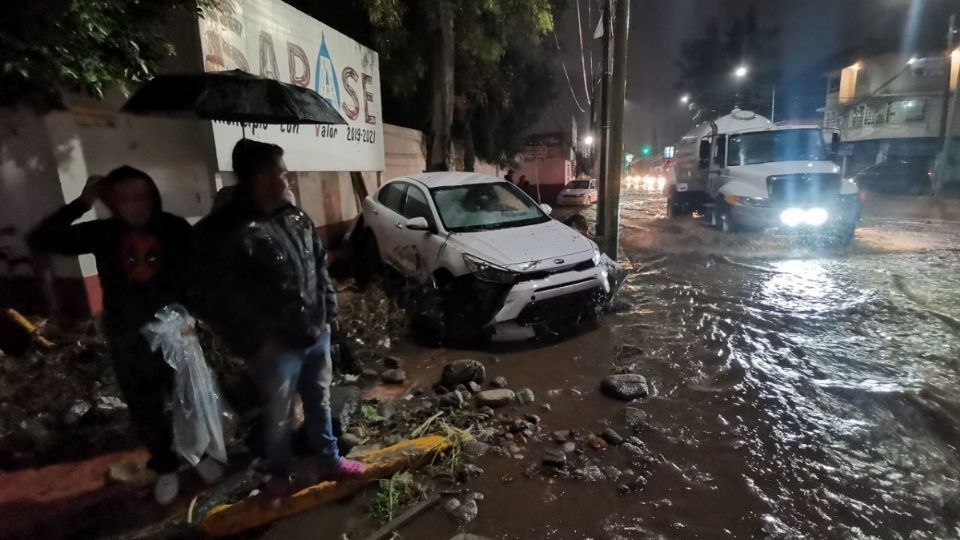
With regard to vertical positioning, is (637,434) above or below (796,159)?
below

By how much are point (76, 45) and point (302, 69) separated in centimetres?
365

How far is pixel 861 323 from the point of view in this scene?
5367 mm

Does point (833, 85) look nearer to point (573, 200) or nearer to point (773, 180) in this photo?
point (573, 200)

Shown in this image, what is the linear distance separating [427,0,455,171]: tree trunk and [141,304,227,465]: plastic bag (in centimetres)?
882

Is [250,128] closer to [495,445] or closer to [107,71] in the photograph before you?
[107,71]

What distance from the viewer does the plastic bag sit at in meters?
2.56

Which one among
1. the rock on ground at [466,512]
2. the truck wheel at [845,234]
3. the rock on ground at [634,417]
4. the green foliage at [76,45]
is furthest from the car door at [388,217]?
the truck wheel at [845,234]

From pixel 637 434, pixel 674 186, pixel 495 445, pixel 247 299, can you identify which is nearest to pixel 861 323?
pixel 637 434

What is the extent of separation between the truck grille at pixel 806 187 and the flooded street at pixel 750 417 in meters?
2.84

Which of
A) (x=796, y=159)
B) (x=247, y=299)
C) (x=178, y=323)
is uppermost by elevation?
(x=796, y=159)

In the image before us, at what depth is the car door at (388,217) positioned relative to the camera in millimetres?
6254

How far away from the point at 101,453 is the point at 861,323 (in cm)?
703

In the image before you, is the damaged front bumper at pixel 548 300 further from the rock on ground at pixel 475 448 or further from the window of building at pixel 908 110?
the window of building at pixel 908 110

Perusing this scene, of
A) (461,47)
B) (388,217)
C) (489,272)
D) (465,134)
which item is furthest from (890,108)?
(489,272)
